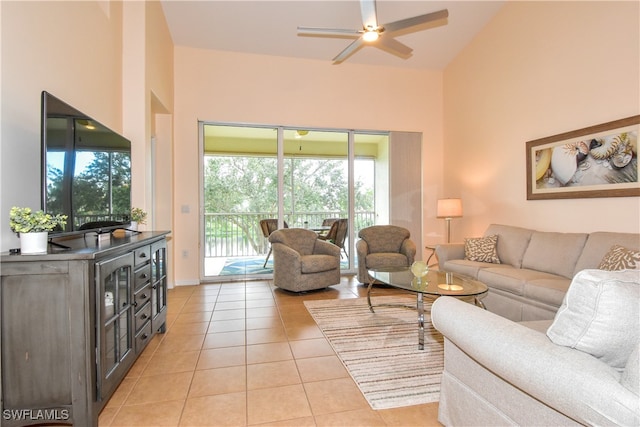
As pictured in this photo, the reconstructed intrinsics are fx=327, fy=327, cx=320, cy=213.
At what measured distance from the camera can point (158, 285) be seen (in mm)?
2770

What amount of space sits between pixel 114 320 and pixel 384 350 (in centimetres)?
184

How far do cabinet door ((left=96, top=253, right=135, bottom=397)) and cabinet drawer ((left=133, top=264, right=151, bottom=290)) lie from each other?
9 cm

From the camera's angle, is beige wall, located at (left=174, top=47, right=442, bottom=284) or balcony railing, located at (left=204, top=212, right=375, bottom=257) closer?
beige wall, located at (left=174, top=47, right=442, bottom=284)

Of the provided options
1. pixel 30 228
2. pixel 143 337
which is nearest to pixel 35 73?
pixel 30 228

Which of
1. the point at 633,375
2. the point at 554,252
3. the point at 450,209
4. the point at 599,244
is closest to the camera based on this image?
the point at 633,375

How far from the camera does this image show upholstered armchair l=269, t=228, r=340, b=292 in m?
4.08

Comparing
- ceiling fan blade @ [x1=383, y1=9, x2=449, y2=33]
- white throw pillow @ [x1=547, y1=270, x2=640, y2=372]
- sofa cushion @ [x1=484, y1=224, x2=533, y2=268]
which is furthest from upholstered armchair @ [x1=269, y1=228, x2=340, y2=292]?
white throw pillow @ [x1=547, y1=270, x2=640, y2=372]

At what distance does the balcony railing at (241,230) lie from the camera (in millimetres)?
5062

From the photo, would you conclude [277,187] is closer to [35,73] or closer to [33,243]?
[35,73]

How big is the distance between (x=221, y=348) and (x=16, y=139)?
1.91 metres

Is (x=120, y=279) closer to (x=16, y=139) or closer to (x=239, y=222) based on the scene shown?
(x=16, y=139)

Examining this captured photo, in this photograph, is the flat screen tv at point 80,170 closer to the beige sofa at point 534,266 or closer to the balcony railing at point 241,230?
the balcony railing at point 241,230

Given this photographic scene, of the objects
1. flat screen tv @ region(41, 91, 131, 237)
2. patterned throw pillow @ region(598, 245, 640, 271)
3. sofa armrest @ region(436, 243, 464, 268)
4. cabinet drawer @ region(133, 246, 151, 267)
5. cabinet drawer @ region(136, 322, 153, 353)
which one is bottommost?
cabinet drawer @ region(136, 322, 153, 353)

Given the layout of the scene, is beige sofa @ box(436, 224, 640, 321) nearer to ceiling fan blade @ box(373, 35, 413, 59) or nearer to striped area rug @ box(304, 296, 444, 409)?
striped area rug @ box(304, 296, 444, 409)
